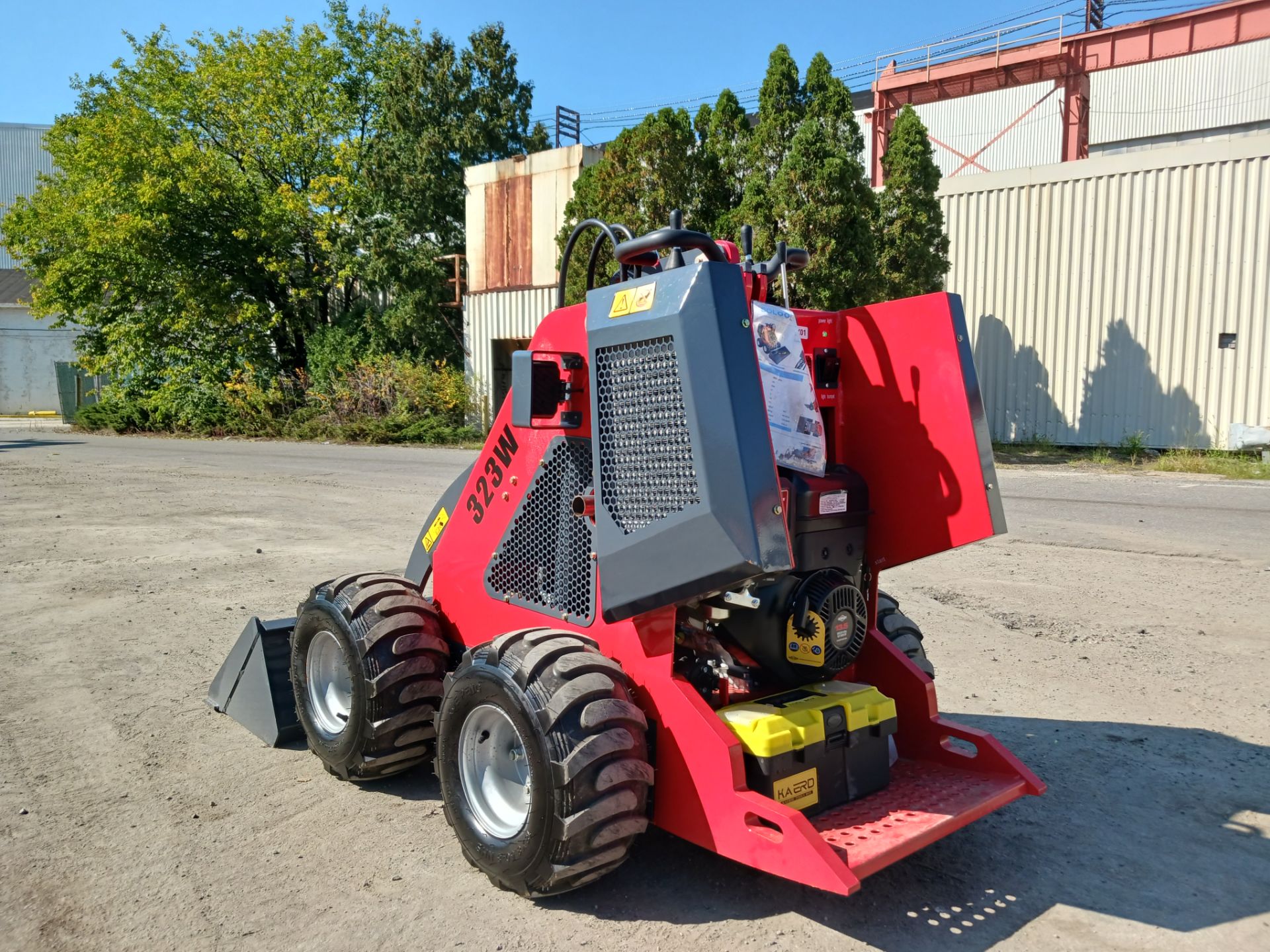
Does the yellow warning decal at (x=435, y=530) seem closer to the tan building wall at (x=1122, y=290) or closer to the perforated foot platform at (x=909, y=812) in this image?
the perforated foot platform at (x=909, y=812)

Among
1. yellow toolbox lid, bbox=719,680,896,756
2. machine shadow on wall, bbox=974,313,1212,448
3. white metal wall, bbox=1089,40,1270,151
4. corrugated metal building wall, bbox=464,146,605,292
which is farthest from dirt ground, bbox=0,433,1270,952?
white metal wall, bbox=1089,40,1270,151

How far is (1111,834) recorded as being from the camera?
385 cm

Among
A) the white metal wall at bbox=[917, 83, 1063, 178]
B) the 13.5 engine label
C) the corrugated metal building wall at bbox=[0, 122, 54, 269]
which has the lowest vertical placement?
the 13.5 engine label

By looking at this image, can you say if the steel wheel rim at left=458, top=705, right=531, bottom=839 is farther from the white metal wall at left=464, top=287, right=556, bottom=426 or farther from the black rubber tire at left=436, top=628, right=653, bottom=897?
the white metal wall at left=464, top=287, right=556, bottom=426

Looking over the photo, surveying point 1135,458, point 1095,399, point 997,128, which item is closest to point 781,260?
point 1135,458

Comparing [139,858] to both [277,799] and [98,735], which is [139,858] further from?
[98,735]

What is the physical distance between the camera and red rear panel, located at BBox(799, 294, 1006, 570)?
3660 millimetres

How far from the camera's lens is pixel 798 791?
3328 millimetres

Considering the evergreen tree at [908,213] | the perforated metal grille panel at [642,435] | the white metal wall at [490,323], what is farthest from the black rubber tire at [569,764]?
the white metal wall at [490,323]

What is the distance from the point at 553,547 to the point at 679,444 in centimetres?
102

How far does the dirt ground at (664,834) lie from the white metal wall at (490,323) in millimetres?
19415

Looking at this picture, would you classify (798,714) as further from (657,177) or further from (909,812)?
(657,177)

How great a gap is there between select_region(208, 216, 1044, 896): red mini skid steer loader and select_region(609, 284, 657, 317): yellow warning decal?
1 cm

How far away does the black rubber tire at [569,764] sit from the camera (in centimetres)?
312
